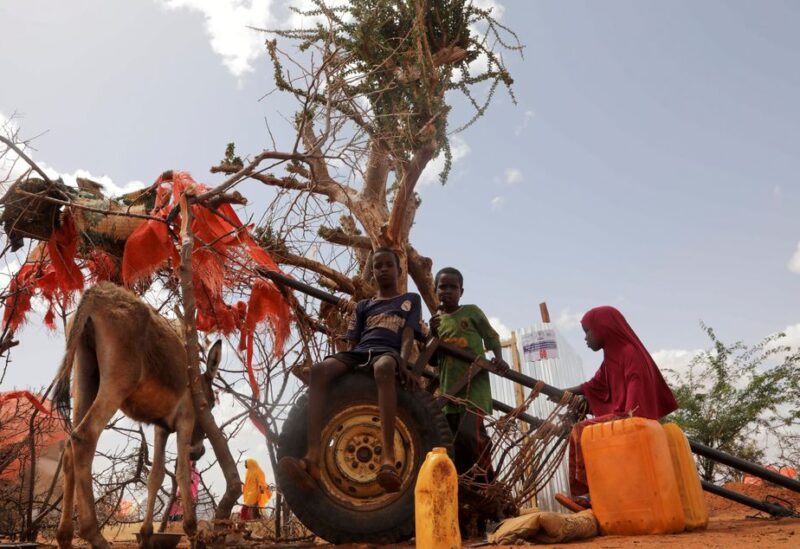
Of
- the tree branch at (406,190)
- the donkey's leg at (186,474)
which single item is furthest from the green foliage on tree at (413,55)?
the donkey's leg at (186,474)

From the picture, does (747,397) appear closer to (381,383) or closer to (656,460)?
(656,460)

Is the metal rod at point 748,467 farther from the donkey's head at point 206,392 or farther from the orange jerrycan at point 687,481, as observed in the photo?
the donkey's head at point 206,392

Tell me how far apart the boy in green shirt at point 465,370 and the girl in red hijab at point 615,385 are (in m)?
0.63

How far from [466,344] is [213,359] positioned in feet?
6.71

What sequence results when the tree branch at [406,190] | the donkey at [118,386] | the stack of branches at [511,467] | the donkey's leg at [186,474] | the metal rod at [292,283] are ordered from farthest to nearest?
the tree branch at [406,190], the metal rod at [292,283], the stack of branches at [511,467], the donkey's leg at [186,474], the donkey at [118,386]

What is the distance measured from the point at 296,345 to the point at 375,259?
1539 millimetres

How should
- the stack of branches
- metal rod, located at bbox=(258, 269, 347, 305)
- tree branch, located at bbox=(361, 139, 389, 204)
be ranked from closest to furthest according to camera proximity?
the stack of branches < metal rod, located at bbox=(258, 269, 347, 305) < tree branch, located at bbox=(361, 139, 389, 204)

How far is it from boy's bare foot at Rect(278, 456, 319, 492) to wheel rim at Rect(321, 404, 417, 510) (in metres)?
0.10

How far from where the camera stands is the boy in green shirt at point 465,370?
4152 mm

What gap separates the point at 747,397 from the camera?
10.4m

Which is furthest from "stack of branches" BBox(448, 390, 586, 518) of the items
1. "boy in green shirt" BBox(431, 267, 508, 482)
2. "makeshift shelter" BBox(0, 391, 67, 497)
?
"makeshift shelter" BBox(0, 391, 67, 497)

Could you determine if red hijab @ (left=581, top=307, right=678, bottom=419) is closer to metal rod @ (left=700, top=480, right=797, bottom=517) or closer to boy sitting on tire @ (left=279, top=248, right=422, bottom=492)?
metal rod @ (left=700, top=480, right=797, bottom=517)

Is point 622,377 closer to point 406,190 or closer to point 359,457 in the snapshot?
point 359,457

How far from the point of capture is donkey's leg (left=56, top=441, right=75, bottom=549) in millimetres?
3027
